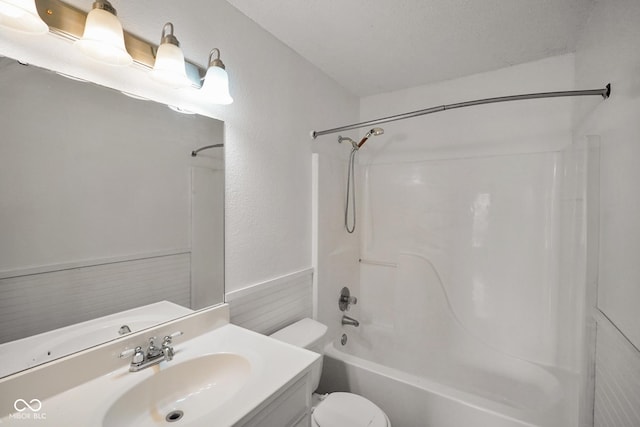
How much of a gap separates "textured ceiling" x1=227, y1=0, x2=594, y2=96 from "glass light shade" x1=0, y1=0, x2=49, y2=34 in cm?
83

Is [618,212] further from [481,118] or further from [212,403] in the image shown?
[212,403]

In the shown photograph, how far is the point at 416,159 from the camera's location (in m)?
2.17

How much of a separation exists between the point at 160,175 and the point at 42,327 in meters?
0.60

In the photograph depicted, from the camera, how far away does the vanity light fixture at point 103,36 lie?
2.60ft

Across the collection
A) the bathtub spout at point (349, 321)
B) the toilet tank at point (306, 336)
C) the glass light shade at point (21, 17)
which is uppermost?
the glass light shade at point (21, 17)

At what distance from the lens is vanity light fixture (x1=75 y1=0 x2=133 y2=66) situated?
79cm

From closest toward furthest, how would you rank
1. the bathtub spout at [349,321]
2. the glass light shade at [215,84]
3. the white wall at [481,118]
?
the glass light shade at [215,84] → the white wall at [481,118] → the bathtub spout at [349,321]

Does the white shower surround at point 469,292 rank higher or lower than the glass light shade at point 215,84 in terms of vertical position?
lower

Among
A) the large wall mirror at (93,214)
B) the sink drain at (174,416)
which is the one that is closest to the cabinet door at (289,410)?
the sink drain at (174,416)

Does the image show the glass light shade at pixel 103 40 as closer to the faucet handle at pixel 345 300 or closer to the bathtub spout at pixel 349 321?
the faucet handle at pixel 345 300

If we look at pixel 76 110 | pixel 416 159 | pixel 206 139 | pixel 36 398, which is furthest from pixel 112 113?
pixel 416 159

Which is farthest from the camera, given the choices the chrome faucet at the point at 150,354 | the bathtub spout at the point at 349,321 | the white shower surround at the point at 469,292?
the bathtub spout at the point at 349,321

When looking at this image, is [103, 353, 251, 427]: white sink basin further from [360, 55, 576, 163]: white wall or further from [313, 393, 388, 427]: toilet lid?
[360, 55, 576, 163]: white wall

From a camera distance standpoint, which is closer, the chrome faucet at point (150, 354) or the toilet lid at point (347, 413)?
the chrome faucet at point (150, 354)
